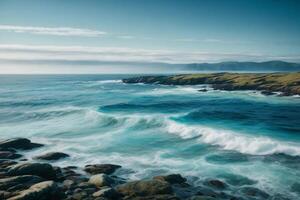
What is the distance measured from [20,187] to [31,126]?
31.0 m

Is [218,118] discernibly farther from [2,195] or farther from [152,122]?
[2,195]

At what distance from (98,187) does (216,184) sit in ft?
30.1

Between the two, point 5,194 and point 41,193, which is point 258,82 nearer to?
point 41,193

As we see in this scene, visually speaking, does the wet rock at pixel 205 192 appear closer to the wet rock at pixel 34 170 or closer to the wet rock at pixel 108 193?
the wet rock at pixel 108 193

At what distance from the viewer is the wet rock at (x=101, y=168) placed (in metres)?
28.1

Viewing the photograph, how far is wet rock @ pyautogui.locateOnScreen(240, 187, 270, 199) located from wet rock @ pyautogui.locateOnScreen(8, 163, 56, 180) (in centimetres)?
1526

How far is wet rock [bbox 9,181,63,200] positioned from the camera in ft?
67.3

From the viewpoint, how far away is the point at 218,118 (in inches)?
2101

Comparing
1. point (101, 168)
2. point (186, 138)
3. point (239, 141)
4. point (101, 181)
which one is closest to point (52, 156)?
point (101, 168)

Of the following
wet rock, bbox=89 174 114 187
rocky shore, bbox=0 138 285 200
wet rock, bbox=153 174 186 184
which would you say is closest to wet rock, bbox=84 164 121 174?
rocky shore, bbox=0 138 285 200

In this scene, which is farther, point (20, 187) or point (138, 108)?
point (138, 108)

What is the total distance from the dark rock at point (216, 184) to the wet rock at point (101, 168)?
8.59m

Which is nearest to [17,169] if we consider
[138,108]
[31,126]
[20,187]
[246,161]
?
[20,187]

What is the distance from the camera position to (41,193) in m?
21.1
